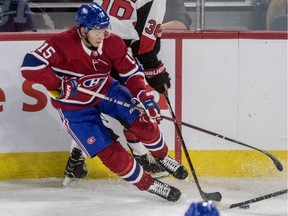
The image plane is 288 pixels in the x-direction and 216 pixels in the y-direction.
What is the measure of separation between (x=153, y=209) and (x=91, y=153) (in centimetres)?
37

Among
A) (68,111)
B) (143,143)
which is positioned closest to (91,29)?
(68,111)

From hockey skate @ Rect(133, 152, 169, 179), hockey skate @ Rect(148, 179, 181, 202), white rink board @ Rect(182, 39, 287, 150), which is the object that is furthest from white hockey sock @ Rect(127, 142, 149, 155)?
hockey skate @ Rect(148, 179, 181, 202)

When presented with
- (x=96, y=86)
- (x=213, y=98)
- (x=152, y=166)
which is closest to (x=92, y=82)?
(x=96, y=86)

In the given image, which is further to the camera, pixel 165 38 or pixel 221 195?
pixel 165 38

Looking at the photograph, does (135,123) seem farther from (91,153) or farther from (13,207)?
(13,207)

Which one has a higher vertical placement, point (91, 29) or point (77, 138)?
point (91, 29)

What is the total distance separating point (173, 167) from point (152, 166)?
0.69 ft

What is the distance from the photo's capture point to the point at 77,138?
3.62m

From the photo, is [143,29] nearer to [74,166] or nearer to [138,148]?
[138,148]

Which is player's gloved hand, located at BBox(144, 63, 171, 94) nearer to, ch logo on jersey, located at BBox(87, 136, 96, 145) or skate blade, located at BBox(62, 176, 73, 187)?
ch logo on jersey, located at BBox(87, 136, 96, 145)

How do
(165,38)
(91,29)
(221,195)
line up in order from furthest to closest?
(165,38), (221,195), (91,29)

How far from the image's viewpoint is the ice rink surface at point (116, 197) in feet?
11.7

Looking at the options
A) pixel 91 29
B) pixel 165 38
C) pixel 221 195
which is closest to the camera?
pixel 91 29

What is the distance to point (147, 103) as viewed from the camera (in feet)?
11.9
